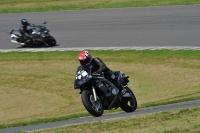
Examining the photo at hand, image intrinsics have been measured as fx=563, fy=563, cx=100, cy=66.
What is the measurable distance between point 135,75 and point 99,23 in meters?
8.13

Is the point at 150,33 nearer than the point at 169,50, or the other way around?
the point at 169,50

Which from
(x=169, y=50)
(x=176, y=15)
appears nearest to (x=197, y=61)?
(x=169, y=50)

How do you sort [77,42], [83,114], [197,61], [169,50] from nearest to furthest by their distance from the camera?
[83,114]
[197,61]
[169,50]
[77,42]

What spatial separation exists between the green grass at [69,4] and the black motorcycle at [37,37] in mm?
5650

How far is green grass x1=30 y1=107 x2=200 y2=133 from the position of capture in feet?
33.0

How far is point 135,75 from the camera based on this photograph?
18.8 m

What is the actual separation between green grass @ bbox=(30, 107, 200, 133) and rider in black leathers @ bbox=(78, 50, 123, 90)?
1321 mm

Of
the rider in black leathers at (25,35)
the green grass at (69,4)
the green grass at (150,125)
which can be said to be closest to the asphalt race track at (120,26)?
the rider in black leathers at (25,35)

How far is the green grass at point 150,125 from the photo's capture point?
10.0 m

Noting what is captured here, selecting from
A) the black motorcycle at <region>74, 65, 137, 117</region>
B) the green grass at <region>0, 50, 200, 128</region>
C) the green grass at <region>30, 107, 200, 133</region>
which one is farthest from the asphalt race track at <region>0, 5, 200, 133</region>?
the green grass at <region>30, 107, 200, 133</region>

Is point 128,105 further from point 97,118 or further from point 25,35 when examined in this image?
point 25,35

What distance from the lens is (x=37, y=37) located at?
24.2 meters

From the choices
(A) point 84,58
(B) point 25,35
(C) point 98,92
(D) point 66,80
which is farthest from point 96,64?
(B) point 25,35

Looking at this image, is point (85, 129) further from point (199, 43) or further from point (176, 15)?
point (176, 15)
